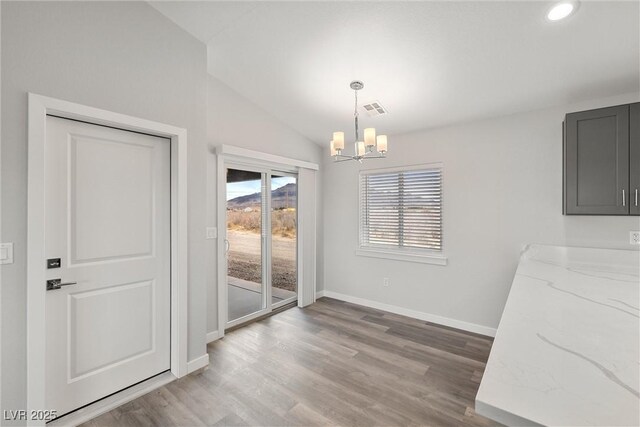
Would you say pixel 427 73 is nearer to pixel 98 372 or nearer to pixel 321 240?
pixel 321 240

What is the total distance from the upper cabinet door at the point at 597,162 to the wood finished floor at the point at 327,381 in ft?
5.59

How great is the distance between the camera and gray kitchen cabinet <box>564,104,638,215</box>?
7.63 feet

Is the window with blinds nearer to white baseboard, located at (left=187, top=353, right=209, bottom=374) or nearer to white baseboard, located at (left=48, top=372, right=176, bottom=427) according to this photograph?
white baseboard, located at (left=187, top=353, right=209, bottom=374)

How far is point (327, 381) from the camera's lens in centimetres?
241

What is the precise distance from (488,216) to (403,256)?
3.77ft

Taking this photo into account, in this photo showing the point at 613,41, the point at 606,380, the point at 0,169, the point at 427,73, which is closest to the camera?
the point at 606,380

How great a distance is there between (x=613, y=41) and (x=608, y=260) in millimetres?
1783

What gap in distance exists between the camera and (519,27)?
2035 millimetres

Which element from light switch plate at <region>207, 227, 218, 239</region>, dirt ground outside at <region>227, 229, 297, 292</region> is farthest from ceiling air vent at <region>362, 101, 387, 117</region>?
light switch plate at <region>207, 227, 218, 239</region>

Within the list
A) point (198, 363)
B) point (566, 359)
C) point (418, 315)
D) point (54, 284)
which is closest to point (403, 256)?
point (418, 315)

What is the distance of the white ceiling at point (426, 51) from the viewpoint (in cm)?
201

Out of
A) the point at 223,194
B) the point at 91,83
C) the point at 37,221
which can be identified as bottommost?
the point at 37,221

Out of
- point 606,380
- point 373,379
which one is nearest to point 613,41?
point 606,380

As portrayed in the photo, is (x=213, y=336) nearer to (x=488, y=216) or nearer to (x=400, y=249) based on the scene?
(x=400, y=249)
